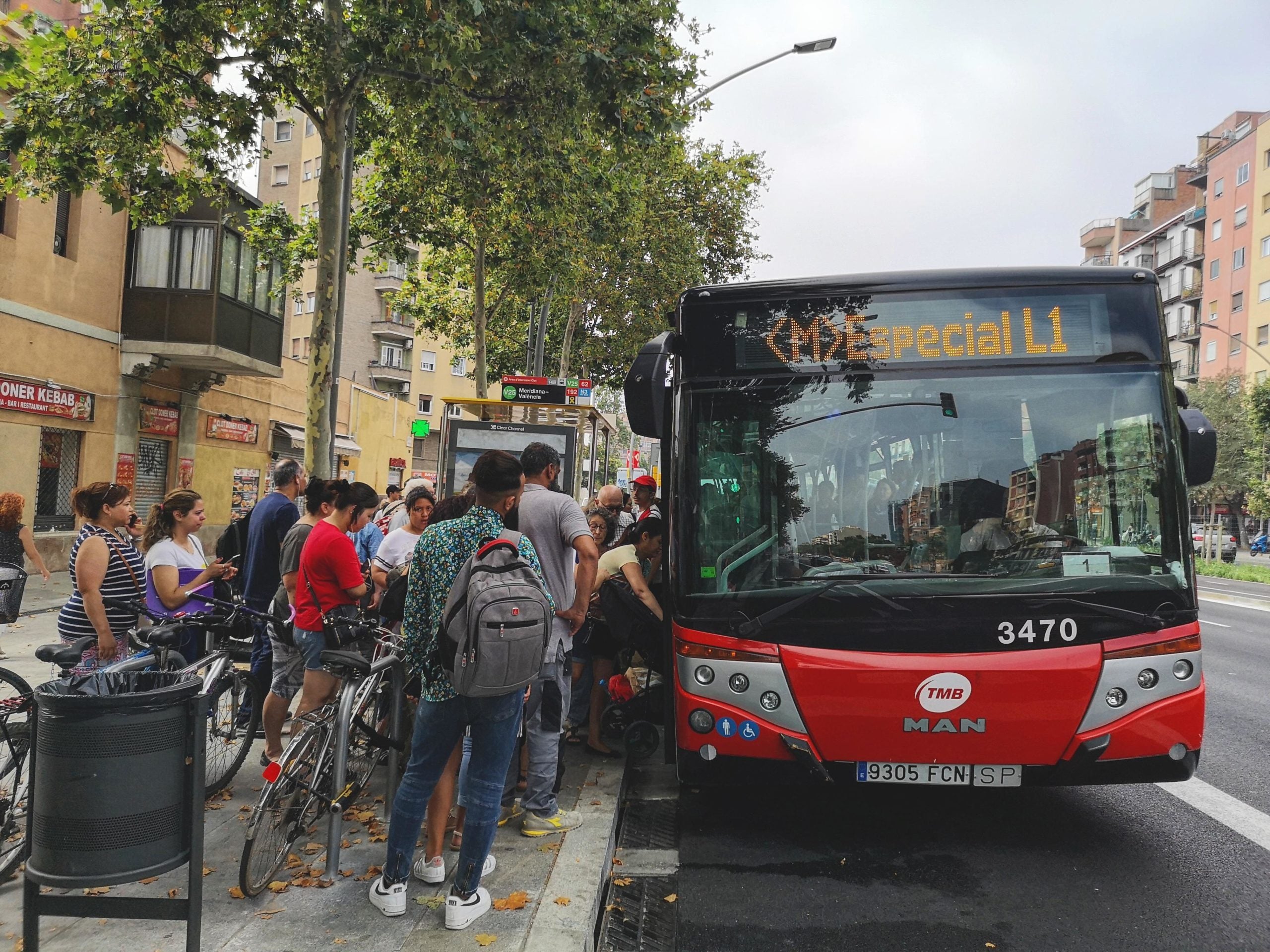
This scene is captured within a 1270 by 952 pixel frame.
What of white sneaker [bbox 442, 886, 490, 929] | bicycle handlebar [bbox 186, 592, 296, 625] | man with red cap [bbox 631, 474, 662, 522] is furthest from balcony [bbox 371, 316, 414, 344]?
white sneaker [bbox 442, 886, 490, 929]

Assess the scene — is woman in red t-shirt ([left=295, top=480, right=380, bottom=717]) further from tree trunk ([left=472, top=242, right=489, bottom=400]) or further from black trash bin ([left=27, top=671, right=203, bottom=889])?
tree trunk ([left=472, top=242, right=489, bottom=400])

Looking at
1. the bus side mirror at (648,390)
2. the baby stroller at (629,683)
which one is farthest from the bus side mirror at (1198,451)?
the baby stroller at (629,683)

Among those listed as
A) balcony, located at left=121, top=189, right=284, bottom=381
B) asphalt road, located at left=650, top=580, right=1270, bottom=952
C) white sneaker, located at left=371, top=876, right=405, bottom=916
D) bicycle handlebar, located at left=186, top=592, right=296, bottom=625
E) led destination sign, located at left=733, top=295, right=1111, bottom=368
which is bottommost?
asphalt road, located at left=650, top=580, right=1270, bottom=952

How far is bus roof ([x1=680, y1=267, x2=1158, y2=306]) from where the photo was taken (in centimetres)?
503

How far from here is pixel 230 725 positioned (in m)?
5.62

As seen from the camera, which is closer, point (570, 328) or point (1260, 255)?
point (570, 328)

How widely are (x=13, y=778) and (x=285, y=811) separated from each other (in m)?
1.11

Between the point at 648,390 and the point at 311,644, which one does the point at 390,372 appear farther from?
the point at 648,390

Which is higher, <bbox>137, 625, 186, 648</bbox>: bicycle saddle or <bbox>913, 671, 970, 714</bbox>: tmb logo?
<bbox>137, 625, 186, 648</bbox>: bicycle saddle

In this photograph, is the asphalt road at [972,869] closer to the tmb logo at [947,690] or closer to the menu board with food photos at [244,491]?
the tmb logo at [947,690]

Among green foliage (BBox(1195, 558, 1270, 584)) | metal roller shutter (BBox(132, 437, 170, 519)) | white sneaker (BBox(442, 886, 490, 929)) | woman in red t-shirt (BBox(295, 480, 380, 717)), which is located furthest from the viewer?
green foliage (BBox(1195, 558, 1270, 584))

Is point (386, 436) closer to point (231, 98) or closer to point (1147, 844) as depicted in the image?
point (231, 98)

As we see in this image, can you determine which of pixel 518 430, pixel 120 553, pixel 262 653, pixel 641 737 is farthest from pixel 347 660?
pixel 518 430

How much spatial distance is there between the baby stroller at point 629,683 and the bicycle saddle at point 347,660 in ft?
6.25
